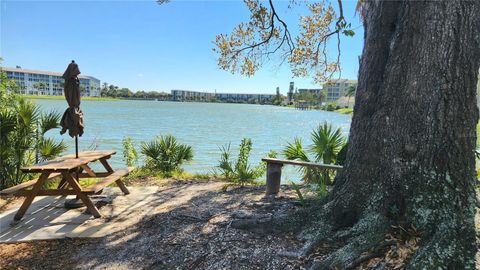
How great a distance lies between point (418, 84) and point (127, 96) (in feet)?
562

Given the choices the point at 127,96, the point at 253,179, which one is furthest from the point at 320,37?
the point at 127,96

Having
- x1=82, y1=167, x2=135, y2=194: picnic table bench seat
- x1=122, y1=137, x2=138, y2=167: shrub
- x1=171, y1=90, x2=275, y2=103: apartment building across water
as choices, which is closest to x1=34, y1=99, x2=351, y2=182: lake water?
x1=122, y1=137, x2=138, y2=167: shrub

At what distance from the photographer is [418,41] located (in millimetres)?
2621

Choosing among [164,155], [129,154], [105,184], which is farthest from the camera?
[129,154]

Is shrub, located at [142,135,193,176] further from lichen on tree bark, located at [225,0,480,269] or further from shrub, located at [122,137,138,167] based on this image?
lichen on tree bark, located at [225,0,480,269]

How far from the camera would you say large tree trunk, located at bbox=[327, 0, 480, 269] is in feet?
8.28

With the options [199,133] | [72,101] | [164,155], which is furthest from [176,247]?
[199,133]

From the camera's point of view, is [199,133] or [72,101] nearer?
[72,101]

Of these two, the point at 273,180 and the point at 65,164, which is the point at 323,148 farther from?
the point at 65,164

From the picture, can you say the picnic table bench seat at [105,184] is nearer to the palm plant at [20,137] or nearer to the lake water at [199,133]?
the palm plant at [20,137]

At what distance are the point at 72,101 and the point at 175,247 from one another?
3024mm

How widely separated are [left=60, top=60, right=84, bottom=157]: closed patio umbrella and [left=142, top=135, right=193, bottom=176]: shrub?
3636mm

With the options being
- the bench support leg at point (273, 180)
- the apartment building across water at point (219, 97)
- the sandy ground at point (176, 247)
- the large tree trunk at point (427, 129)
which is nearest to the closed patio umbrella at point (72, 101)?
the sandy ground at point (176, 247)

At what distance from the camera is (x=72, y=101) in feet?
16.8
